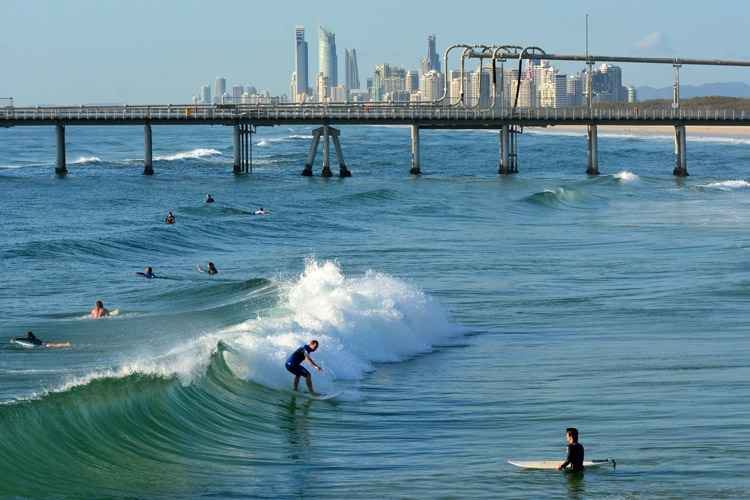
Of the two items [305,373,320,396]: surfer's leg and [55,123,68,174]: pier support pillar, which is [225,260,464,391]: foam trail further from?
[55,123,68,174]: pier support pillar

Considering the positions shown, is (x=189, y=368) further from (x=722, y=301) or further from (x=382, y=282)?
(x=722, y=301)

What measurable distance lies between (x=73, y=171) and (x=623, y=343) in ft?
223

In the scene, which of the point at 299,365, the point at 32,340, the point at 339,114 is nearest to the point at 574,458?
the point at 299,365

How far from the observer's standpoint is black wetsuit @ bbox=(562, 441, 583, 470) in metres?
11.7

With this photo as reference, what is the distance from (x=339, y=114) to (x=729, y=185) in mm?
26067

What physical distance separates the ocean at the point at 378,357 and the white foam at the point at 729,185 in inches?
613

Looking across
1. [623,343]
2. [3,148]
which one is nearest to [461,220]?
[623,343]

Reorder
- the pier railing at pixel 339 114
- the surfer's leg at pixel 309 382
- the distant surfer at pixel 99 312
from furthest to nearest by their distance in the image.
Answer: the pier railing at pixel 339 114 → the distant surfer at pixel 99 312 → the surfer's leg at pixel 309 382

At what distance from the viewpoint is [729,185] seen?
61.8m

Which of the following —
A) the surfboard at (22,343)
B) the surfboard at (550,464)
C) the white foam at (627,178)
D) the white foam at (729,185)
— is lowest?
the surfboard at (550,464)

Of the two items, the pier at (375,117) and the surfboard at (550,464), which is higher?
the pier at (375,117)

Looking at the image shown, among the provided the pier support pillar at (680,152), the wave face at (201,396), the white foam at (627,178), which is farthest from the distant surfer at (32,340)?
the pier support pillar at (680,152)

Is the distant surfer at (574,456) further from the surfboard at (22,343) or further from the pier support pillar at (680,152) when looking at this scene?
the pier support pillar at (680,152)

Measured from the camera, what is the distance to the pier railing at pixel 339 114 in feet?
216
